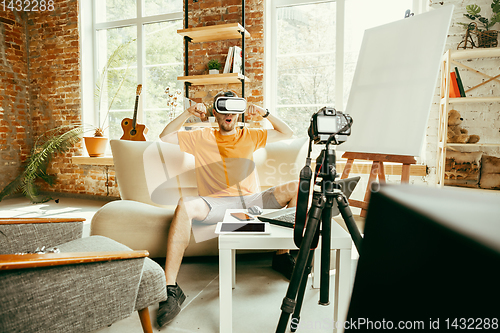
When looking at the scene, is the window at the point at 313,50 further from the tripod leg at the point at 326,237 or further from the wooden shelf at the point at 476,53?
the tripod leg at the point at 326,237

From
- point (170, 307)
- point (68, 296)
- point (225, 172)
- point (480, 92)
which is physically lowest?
point (170, 307)

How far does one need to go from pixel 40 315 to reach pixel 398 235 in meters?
0.91

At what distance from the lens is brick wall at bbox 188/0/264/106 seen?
11.0 ft

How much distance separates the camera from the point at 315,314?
138 centimetres

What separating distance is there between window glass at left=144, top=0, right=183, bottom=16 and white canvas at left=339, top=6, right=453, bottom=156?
8.78 ft

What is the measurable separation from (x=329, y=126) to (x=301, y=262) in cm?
44

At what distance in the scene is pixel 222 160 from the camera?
1968mm

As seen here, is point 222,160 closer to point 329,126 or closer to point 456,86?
point 329,126

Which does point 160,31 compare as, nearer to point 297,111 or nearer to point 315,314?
point 297,111

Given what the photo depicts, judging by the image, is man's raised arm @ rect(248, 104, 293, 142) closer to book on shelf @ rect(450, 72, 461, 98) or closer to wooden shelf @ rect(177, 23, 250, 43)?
wooden shelf @ rect(177, 23, 250, 43)

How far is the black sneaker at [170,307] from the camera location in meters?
1.28

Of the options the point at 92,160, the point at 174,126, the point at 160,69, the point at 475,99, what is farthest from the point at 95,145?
the point at 475,99

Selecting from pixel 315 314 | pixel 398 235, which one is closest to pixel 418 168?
pixel 315 314

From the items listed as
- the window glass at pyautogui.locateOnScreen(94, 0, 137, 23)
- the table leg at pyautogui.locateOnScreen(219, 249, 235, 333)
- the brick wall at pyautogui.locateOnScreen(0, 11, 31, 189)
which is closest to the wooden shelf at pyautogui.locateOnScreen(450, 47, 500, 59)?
the table leg at pyautogui.locateOnScreen(219, 249, 235, 333)
